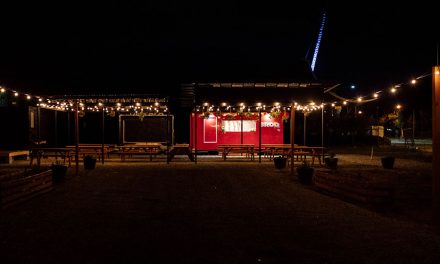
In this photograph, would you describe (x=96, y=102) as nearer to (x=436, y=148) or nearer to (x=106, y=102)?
(x=106, y=102)

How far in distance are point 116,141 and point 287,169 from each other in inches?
531

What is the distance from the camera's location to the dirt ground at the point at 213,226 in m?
5.29

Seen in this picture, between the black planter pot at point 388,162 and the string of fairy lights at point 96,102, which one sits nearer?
the black planter pot at point 388,162

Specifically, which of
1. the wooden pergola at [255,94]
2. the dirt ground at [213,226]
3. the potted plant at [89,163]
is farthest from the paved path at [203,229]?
the wooden pergola at [255,94]

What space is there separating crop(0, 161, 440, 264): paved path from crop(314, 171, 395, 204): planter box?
1.59ft

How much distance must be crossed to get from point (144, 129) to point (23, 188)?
16.1 m

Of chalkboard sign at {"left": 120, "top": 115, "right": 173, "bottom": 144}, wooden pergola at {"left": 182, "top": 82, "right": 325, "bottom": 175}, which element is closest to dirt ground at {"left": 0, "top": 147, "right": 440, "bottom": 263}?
wooden pergola at {"left": 182, "top": 82, "right": 325, "bottom": 175}

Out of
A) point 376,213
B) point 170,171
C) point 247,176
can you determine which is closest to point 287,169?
point 247,176

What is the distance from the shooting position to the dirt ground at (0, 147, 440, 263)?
529 cm

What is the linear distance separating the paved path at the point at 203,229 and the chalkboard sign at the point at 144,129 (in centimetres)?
1443

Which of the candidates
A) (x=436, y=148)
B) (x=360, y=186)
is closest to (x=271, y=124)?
(x=360, y=186)

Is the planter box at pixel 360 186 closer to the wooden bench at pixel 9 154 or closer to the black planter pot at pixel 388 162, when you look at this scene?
the black planter pot at pixel 388 162

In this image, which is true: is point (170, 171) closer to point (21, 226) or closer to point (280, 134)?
point (21, 226)

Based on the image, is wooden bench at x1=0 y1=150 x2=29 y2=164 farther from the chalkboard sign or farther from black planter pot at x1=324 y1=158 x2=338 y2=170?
black planter pot at x1=324 y1=158 x2=338 y2=170
